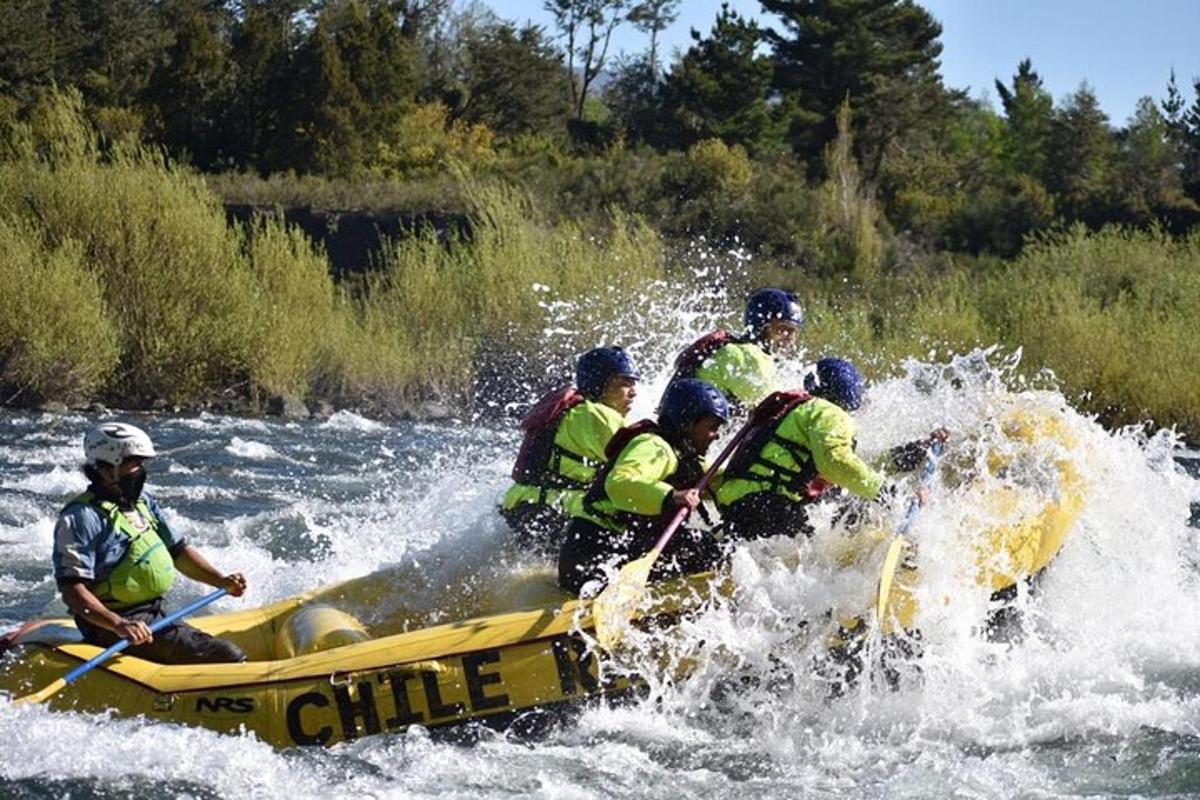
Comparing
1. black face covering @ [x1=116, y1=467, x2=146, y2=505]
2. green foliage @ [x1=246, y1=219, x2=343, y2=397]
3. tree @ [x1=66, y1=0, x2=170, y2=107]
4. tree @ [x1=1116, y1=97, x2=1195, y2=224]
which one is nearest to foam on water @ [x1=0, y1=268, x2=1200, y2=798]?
black face covering @ [x1=116, y1=467, x2=146, y2=505]

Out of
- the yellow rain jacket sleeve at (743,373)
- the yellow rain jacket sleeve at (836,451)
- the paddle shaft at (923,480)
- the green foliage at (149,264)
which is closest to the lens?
the yellow rain jacket sleeve at (836,451)

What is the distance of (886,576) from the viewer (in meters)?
8.33

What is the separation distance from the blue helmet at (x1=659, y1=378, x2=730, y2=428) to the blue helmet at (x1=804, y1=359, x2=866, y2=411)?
0.80 meters

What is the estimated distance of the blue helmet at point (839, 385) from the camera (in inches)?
352

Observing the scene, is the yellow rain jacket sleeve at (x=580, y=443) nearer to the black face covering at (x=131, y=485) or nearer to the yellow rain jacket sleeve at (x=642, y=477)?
the yellow rain jacket sleeve at (x=642, y=477)

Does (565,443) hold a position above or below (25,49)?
below

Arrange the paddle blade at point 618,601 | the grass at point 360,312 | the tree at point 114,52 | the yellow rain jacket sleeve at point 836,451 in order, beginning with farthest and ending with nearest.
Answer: the tree at point 114,52 → the grass at point 360,312 → the yellow rain jacket sleeve at point 836,451 → the paddle blade at point 618,601

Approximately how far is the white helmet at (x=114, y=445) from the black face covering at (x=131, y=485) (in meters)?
0.10

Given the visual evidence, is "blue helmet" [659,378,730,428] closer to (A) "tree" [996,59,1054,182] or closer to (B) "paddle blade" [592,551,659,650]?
(B) "paddle blade" [592,551,659,650]

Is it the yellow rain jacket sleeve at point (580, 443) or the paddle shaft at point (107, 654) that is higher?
the yellow rain jacket sleeve at point (580, 443)

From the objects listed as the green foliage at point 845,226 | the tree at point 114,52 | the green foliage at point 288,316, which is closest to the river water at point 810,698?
the green foliage at point 288,316

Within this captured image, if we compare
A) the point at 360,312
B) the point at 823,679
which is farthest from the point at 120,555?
the point at 360,312

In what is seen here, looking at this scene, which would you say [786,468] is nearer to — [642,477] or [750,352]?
[642,477]

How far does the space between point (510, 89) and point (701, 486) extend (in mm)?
40113
